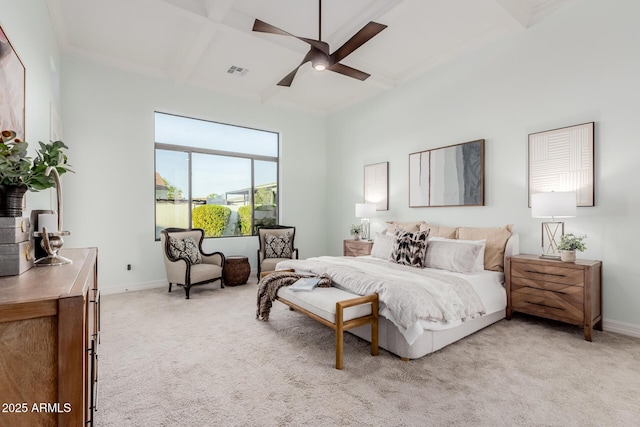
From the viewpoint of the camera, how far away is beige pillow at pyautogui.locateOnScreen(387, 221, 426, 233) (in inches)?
185

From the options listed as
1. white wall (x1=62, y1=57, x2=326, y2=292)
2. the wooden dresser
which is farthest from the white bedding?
white wall (x1=62, y1=57, x2=326, y2=292)

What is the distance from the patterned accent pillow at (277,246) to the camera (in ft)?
18.2

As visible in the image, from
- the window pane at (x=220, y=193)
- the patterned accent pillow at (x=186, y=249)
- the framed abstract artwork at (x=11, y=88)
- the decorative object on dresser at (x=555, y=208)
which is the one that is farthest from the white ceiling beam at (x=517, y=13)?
the patterned accent pillow at (x=186, y=249)

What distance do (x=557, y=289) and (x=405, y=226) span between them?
2.09 m

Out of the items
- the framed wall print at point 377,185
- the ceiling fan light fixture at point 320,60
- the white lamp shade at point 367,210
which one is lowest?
the white lamp shade at point 367,210

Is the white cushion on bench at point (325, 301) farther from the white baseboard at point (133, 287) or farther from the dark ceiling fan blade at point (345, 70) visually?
the white baseboard at point (133, 287)

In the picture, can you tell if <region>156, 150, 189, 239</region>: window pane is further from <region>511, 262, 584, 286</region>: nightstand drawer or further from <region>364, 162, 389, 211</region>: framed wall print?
<region>511, 262, 584, 286</region>: nightstand drawer

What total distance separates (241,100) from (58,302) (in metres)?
5.47

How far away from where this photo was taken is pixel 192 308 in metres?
3.95

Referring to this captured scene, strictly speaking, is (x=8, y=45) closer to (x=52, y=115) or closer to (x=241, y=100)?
(x=52, y=115)

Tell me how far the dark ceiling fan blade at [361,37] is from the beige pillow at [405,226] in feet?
8.28

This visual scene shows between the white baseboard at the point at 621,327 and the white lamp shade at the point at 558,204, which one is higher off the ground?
the white lamp shade at the point at 558,204

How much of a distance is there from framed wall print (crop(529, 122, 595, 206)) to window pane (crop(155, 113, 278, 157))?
4443 millimetres

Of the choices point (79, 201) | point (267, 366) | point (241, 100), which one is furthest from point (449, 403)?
point (241, 100)
